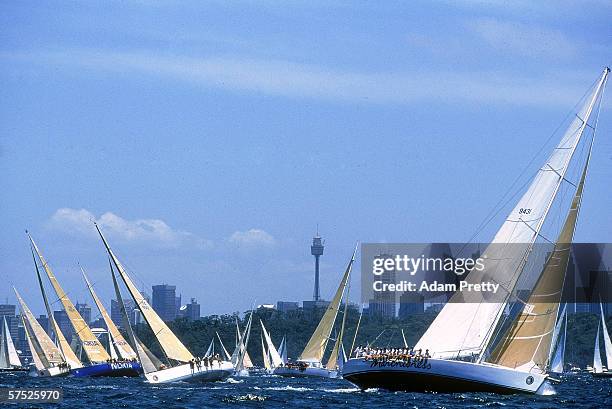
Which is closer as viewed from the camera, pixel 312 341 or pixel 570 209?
pixel 570 209

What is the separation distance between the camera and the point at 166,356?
244ft

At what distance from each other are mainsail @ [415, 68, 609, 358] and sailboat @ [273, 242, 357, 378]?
3846 cm

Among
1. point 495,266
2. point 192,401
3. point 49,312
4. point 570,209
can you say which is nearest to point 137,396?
point 192,401

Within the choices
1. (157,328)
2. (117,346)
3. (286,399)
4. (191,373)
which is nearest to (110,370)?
(117,346)

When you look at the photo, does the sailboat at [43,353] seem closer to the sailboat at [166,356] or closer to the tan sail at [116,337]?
the tan sail at [116,337]

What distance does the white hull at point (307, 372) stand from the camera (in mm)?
101000

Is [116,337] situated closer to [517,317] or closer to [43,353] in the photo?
[43,353]

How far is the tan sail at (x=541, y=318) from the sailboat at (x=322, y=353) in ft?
124

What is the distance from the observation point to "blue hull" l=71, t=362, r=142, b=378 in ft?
323

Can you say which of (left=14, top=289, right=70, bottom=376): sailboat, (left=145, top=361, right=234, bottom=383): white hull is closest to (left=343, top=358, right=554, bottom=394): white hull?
(left=145, top=361, right=234, bottom=383): white hull

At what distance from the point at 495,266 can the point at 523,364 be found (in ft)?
14.9

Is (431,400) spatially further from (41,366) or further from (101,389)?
(41,366)

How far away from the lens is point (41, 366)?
10119 cm

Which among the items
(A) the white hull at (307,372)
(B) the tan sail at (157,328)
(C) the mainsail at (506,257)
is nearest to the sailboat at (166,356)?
(B) the tan sail at (157,328)
